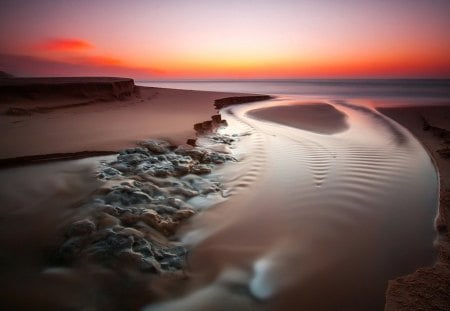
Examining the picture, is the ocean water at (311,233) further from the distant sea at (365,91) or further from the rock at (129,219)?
the distant sea at (365,91)

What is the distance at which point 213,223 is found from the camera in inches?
102

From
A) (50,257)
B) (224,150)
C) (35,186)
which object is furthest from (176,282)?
(224,150)

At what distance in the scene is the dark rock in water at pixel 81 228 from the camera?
210cm

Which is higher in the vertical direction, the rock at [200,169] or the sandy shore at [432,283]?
the rock at [200,169]

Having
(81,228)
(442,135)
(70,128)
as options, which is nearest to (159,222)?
(81,228)

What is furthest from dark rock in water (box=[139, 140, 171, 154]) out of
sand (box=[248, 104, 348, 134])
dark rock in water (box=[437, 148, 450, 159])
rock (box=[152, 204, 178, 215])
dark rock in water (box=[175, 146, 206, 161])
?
dark rock in water (box=[437, 148, 450, 159])

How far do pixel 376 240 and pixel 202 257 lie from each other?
151 centimetres

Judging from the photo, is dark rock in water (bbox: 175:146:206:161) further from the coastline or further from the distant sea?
the distant sea

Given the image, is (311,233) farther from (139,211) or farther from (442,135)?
(442,135)

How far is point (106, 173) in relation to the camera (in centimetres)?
325

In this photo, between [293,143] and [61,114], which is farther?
[61,114]

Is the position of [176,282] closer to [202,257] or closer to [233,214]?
[202,257]

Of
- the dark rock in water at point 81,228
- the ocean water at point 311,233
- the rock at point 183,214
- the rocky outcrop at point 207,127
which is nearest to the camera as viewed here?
the ocean water at point 311,233

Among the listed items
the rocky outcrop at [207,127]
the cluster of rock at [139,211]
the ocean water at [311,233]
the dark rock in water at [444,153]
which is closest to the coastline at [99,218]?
the cluster of rock at [139,211]
